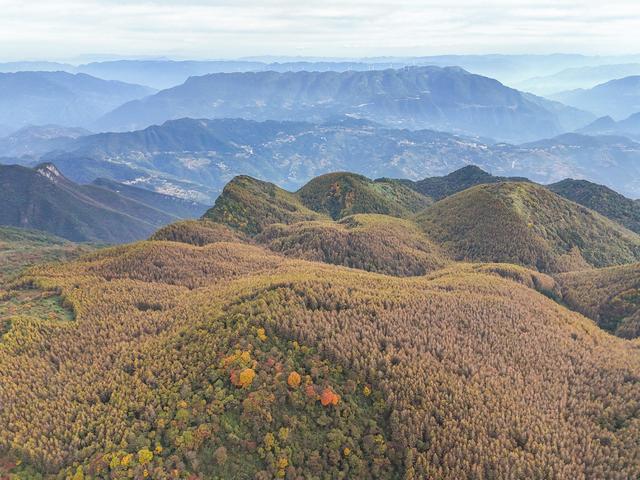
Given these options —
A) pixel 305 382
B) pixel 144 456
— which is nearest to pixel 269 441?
pixel 305 382

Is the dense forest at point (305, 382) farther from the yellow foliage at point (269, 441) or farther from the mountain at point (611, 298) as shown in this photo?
the mountain at point (611, 298)

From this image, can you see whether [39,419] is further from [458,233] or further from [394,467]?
[458,233]

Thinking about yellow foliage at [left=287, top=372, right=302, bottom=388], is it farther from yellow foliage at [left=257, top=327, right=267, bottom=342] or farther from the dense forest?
yellow foliage at [left=257, top=327, right=267, bottom=342]

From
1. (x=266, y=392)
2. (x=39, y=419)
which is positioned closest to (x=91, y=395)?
(x=39, y=419)

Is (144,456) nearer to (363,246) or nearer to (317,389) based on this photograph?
(317,389)

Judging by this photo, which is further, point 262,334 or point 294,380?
point 262,334

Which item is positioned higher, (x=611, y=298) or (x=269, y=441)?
(x=269, y=441)

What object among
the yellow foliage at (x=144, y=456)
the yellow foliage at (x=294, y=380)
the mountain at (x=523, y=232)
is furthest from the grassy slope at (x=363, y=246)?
the yellow foliage at (x=144, y=456)
